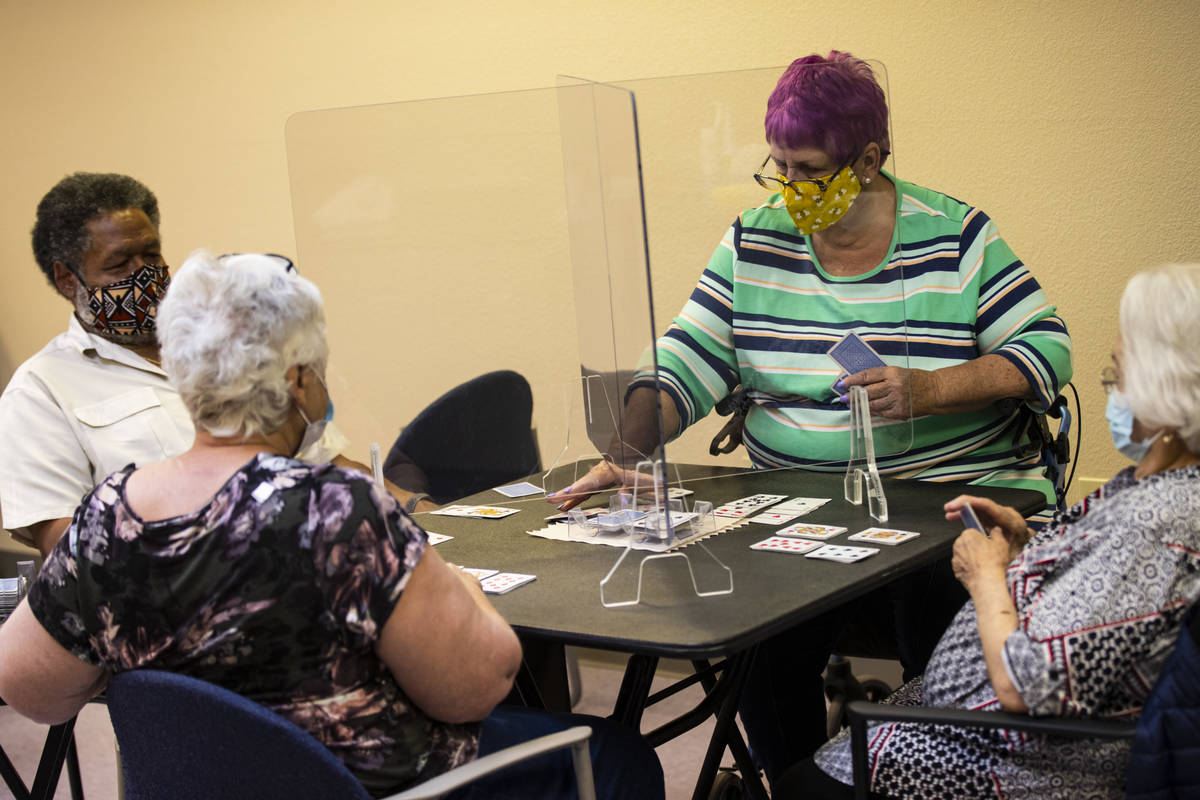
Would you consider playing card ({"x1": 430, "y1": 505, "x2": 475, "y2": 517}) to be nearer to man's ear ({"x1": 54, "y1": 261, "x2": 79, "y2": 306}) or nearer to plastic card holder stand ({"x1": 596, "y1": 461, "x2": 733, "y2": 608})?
plastic card holder stand ({"x1": 596, "y1": 461, "x2": 733, "y2": 608})

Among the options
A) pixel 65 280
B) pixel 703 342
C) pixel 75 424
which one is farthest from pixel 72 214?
pixel 703 342

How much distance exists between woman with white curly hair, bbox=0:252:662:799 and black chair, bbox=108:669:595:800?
0.07 metres

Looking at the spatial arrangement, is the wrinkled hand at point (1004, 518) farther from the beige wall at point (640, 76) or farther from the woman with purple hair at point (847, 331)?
the beige wall at point (640, 76)

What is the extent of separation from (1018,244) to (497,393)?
1.55 m

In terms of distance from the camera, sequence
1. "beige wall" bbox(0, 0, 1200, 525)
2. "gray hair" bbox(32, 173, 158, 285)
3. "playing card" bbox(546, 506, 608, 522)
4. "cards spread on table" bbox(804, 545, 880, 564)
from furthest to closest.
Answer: "beige wall" bbox(0, 0, 1200, 525)
"gray hair" bbox(32, 173, 158, 285)
"playing card" bbox(546, 506, 608, 522)
"cards spread on table" bbox(804, 545, 880, 564)

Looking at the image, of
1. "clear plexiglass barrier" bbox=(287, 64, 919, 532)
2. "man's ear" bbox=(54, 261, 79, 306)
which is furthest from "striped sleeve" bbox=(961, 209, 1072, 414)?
"man's ear" bbox=(54, 261, 79, 306)

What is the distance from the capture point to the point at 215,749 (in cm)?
128

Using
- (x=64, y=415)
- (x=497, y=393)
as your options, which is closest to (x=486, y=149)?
(x=497, y=393)

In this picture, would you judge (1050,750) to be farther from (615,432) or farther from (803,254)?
(803,254)

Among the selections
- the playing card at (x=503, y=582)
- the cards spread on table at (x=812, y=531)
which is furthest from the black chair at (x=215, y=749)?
the cards spread on table at (x=812, y=531)

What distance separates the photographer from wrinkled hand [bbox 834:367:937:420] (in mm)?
2268

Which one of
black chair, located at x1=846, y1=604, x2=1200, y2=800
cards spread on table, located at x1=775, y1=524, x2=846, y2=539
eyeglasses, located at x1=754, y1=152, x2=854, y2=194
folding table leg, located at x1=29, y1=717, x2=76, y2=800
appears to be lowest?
folding table leg, located at x1=29, y1=717, x2=76, y2=800

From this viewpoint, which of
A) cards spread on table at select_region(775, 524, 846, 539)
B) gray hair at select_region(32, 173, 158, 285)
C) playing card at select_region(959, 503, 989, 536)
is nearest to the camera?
playing card at select_region(959, 503, 989, 536)

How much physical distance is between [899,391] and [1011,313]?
33 centimetres
